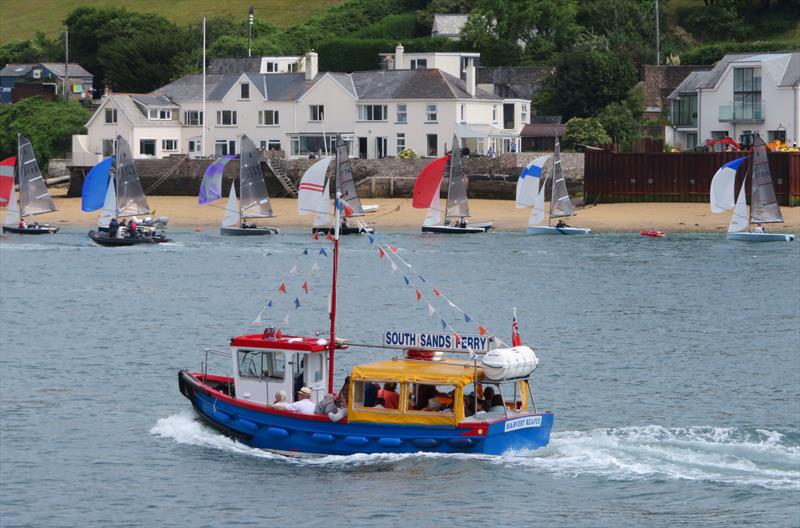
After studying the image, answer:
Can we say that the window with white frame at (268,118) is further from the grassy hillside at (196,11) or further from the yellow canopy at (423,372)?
the yellow canopy at (423,372)

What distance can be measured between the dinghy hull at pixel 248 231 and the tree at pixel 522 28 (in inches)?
1704

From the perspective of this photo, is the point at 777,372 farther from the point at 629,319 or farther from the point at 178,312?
the point at 178,312

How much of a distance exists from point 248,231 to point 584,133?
1138 inches

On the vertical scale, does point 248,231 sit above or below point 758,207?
below

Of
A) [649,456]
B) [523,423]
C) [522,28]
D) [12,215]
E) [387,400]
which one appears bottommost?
[649,456]

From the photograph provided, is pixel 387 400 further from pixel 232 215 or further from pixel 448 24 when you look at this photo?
pixel 448 24

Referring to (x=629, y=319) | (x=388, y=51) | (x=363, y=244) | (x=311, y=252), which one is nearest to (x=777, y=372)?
(x=629, y=319)

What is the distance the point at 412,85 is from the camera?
122 meters

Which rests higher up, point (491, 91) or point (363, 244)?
point (491, 91)

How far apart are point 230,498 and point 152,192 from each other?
8484cm

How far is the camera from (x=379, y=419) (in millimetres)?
36406

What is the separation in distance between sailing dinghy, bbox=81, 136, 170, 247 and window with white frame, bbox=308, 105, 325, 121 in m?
26.1

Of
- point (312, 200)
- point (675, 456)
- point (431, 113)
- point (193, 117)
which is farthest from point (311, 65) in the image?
point (675, 456)

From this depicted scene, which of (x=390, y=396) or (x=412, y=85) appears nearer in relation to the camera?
(x=390, y=396)
